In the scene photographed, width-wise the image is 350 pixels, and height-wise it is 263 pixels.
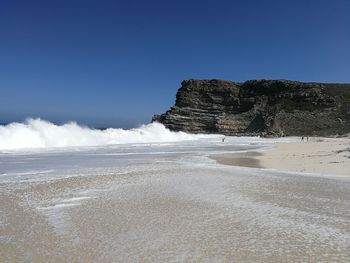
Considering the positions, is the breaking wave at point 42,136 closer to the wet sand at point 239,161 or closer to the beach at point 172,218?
the wet sand at point 239,161

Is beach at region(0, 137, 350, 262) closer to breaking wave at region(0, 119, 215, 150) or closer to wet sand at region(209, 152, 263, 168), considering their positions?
wet sand at region(209, 152, 263, 168)

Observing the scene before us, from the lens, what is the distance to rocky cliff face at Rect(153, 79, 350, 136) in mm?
59031

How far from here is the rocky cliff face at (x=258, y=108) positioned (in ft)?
194

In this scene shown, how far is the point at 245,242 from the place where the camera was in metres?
5.88

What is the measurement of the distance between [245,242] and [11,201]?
4.95 meters

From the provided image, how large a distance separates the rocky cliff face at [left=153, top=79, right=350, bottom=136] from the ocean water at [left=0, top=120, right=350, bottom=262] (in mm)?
45656

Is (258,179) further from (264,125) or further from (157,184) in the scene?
(264,125)

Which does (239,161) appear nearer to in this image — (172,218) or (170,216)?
(170,216)

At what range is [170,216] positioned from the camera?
7359mm

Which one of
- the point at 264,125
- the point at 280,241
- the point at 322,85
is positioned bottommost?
the point at 280,241

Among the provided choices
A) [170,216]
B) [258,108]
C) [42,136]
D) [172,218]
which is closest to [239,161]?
[170,216]


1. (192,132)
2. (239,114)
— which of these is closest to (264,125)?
(239,114)

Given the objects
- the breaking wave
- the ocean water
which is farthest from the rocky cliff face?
the ocean water

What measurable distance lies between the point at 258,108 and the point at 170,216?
59410mm
